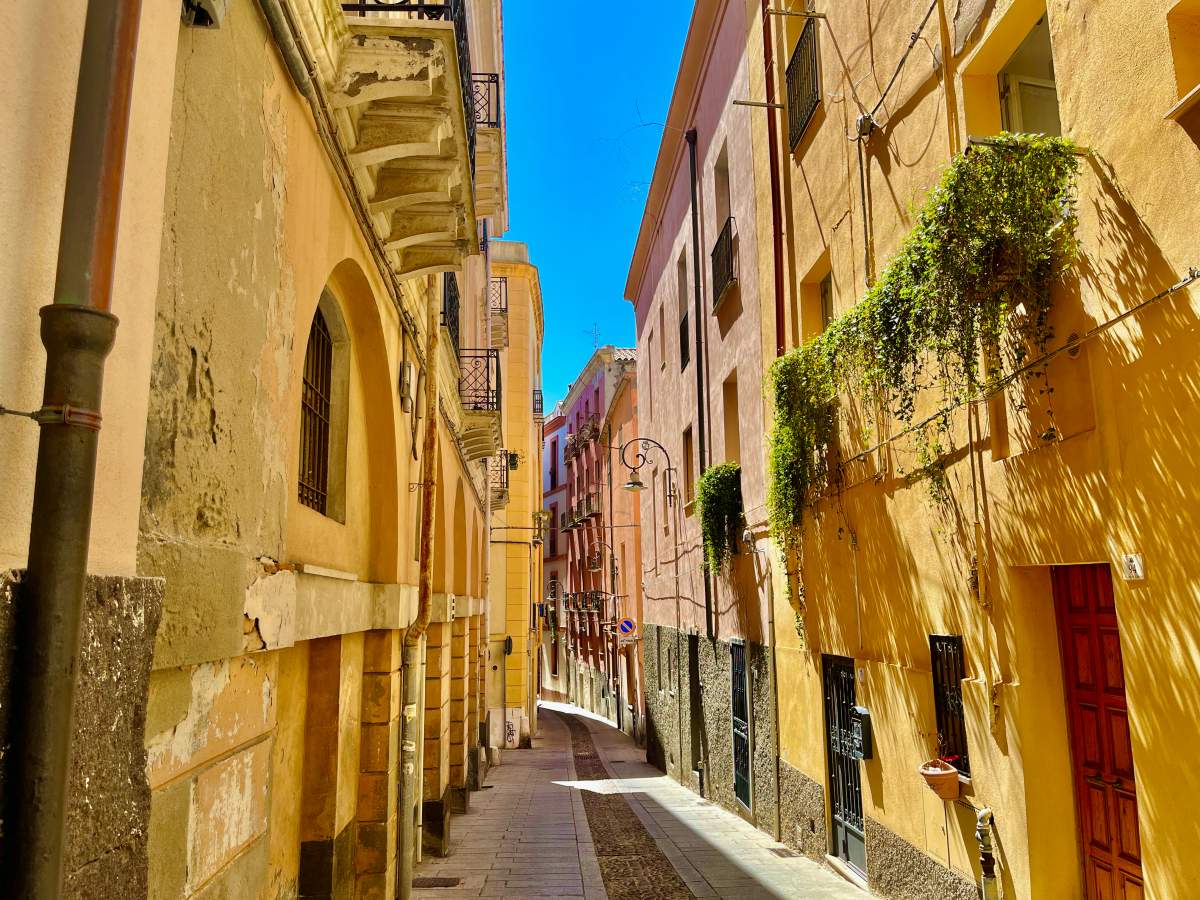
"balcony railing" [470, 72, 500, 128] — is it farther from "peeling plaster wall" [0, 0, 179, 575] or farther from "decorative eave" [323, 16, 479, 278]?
"peeling plaster wall" [0, 0, 179, 575]

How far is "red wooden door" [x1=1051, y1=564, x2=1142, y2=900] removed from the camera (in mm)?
4957

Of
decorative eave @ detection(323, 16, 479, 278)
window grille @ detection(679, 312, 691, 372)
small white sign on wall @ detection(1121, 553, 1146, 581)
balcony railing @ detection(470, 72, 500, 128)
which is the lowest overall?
small white sign on wall @ detection(1121, 553, 1146, 581)

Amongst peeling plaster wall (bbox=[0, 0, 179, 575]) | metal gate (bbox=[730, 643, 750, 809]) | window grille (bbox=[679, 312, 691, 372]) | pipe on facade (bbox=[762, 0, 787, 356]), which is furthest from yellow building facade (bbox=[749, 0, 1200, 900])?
window grille (bbox=[679, 312, 691, 372])

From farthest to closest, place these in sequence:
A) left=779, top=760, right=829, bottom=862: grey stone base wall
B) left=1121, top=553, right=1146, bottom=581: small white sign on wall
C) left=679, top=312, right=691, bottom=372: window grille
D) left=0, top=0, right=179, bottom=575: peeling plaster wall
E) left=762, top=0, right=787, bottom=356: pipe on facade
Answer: left=679, top=312, right=691, bottom=372: window grille → left=762, top=0, right=787, bottom=356: pipe on facade → left=779, top=760, right=829, bottom=862: grey stone base wall → left=1121, top=553, right=1146, bottom=581: small white sign on wall → left=0, top=0, right=179, bottom=575: peeling plaster wall

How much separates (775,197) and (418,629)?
6.54 metres

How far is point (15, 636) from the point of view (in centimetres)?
184

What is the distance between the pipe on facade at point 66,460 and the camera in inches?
71.6

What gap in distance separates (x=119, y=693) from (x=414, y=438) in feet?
20.0

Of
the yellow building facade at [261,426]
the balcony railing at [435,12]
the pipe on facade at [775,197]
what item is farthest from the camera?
the pipe on facade at [775,197]

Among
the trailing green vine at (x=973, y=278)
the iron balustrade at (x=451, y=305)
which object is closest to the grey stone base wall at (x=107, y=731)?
the trailing green vine at (x=973, y=278)

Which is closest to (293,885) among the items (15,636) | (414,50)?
(15,636)

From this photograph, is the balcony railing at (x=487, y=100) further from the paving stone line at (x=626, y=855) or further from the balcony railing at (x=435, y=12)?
the paving stone line at (x=626, y=855)

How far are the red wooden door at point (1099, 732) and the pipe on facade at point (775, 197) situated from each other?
18.1ft

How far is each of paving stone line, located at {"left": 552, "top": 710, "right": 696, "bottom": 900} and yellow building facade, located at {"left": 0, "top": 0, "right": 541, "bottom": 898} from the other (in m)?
2.84
